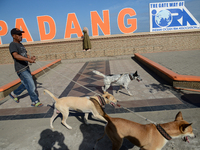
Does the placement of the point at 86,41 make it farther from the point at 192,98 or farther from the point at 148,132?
the point at 148,132

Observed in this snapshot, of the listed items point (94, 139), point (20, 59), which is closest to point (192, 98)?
point (94, 139)

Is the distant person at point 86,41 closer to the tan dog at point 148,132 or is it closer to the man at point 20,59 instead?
the man at point 20,59

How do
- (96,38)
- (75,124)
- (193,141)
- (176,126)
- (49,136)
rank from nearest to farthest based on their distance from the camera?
(176,126) < (193,141) < (49,136) < (75,124) < (96,38)

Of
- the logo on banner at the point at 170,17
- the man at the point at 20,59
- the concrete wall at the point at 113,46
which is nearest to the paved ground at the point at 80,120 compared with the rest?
the man at the point at 20,59

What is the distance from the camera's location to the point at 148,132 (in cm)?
249

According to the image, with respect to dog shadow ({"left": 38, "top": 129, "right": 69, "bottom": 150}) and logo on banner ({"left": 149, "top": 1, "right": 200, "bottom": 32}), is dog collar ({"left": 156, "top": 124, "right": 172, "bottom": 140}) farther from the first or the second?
logo on banner ({"left": 149, "top": 1, "right": 200, "bottom": 32})

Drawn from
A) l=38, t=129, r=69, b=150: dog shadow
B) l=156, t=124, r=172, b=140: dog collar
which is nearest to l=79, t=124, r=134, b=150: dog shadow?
l=38, t=129, r=69, b=150: dog shadow

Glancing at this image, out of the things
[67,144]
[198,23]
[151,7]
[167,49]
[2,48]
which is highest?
[151,7]

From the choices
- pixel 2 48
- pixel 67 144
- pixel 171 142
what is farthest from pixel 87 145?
pixel 2 48

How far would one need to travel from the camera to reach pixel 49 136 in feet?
11.8

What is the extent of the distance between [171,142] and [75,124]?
2.63 meters

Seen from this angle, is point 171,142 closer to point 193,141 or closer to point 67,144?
point 193,141

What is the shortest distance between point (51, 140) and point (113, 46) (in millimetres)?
15366

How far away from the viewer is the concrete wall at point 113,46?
55.7 ft
